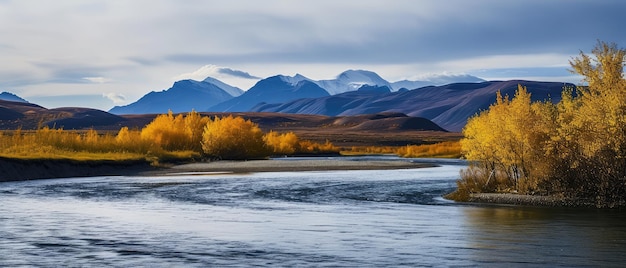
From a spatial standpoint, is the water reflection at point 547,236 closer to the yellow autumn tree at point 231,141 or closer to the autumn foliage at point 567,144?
the autumn foliage at point 567,144

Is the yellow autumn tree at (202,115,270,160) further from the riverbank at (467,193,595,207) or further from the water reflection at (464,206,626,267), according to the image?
the water reflection at (464,206,626,267)

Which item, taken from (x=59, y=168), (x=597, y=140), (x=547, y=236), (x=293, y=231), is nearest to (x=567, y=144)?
(x=597, y=140)

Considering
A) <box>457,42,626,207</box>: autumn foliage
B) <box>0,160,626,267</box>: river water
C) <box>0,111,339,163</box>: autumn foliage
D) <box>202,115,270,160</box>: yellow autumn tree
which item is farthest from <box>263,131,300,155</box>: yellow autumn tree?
<box>457,42,626,207</box>: autumn foliage

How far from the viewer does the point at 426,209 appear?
3447 cm

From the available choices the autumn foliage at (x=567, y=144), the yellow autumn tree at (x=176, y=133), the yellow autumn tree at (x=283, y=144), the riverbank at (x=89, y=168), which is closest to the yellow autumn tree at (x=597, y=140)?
the autumn foliage at (x=567, y=144)

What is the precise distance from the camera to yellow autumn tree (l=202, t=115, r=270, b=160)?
340 feet

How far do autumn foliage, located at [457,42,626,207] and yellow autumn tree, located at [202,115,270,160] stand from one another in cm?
6641

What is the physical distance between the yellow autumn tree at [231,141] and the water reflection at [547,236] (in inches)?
2840

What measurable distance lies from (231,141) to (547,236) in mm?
82379

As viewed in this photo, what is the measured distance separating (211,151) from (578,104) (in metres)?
70.9

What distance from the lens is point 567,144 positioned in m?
34.8

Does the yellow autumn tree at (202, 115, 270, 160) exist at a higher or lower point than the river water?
higher

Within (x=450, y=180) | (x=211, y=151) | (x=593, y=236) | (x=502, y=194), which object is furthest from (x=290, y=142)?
(x=593, y=236)

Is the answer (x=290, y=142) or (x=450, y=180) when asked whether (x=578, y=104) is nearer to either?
(x=450, y=180)
